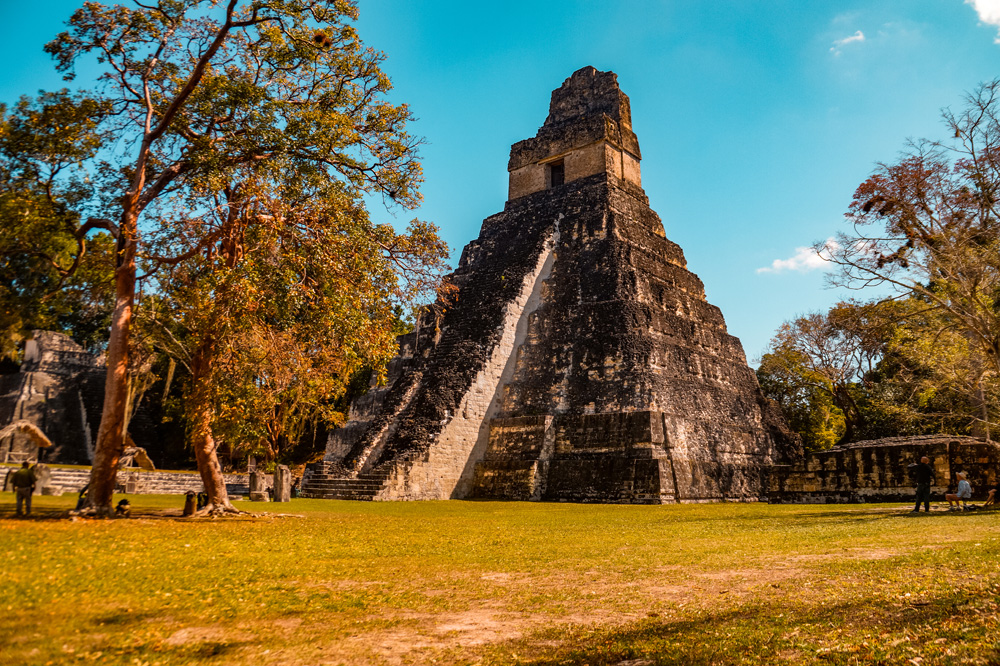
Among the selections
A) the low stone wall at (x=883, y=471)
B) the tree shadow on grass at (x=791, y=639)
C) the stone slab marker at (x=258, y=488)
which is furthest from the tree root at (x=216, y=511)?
the low stone wall at (x=883, y=471)

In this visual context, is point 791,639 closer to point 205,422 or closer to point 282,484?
point 205,422

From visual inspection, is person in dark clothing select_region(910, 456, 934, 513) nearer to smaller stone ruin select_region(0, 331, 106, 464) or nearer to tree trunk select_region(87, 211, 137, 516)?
tree trunk select_region(87, 211, 137, 516)

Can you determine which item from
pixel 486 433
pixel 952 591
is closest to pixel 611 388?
pixel 486 433

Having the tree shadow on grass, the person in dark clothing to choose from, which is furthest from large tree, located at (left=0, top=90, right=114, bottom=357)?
the person in dark clothing

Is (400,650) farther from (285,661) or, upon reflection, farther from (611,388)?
(611,388)

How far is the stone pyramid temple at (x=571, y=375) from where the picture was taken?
1376 centimetres

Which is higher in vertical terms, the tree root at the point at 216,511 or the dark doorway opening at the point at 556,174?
the dark doorway opening at the point at 556,174

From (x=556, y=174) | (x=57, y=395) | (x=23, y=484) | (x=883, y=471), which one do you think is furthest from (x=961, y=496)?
(x=57, y=395)

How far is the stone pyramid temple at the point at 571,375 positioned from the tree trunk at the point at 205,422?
4.43 m

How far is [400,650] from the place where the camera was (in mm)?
2861

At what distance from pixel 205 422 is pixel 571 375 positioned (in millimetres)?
9030

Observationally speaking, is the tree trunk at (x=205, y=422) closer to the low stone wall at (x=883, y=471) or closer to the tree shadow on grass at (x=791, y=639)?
the tree shadow on grass at (x=791, y=639)

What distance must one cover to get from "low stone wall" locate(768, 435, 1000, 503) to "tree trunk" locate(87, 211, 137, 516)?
12505 mm

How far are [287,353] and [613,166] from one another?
1382cm
